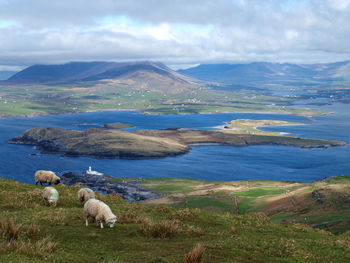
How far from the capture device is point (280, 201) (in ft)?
290

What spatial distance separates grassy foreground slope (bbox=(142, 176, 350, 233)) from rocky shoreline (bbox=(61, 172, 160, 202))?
687 cm

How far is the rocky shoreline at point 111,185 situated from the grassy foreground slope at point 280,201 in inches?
271

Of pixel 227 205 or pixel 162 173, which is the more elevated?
pixel 227 205

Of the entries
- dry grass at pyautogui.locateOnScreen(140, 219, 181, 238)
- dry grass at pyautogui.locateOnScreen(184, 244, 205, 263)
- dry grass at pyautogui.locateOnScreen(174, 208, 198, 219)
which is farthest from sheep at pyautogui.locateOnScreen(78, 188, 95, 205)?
dry grass at pyautogui.locateOnScreen(184, 244, 205, 263)

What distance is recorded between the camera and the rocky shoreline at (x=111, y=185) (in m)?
125

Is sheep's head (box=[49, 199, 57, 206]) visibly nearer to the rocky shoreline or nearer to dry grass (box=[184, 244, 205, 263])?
dry grass (box=[184, 244, 205, 263])

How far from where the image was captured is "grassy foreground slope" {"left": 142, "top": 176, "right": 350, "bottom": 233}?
6619cm

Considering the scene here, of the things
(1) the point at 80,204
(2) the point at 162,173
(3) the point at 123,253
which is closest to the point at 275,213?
(1) the point at 80,204

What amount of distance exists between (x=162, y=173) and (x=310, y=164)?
80.6 meters

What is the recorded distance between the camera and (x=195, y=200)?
10456 cm

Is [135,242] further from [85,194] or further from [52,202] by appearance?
[52,202]

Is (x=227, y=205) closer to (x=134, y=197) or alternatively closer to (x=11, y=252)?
(x=134, y=197)

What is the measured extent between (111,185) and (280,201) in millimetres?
73642

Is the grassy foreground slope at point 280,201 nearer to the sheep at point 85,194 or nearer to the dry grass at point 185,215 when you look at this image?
the dry grass at point 185,215
